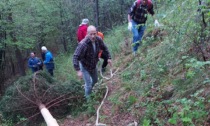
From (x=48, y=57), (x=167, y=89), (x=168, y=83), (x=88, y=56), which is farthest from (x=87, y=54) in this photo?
(x=48, y=57)

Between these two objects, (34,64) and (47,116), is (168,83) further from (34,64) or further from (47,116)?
(34,64)

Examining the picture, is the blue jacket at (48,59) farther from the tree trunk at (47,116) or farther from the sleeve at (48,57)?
the tree trunk at (47,116)

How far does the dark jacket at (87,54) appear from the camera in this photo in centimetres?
580

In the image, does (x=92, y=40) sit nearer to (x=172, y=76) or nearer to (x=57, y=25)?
(x=172, y=76)

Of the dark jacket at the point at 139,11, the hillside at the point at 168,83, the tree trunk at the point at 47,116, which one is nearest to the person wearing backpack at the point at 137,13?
the dark jacket at the point at 139,11

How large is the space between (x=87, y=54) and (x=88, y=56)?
6 cm

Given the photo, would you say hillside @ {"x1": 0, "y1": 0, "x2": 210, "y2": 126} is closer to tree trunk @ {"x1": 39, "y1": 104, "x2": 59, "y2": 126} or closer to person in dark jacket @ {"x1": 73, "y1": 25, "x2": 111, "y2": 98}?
tree trunk @ {"x1": 39, "y1": 104, "x2": 59, "y2": 126}

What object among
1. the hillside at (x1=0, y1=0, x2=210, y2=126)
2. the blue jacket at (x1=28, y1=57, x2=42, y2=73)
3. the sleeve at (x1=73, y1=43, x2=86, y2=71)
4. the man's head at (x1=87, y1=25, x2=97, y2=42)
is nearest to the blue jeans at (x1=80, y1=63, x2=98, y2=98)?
the hillside at (x1=0, y1=0, x2=210, y2=126)

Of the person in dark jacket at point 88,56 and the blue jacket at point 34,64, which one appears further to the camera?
the blue jacket at point 34,64

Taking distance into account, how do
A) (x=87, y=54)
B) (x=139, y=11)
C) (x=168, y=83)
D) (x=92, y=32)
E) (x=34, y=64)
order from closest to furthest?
1. (x=168, y=83)
2. (x=92, y=32)
3. (x=87, y=54)
4. (x=139, y=11)
5. (x=34, y=64)

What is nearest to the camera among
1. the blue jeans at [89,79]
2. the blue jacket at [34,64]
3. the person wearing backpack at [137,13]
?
the blue jeans at [89,79]

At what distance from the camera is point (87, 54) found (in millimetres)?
5996

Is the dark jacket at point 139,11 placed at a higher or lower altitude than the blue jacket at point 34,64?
higher

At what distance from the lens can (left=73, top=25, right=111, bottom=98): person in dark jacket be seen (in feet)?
18.9
